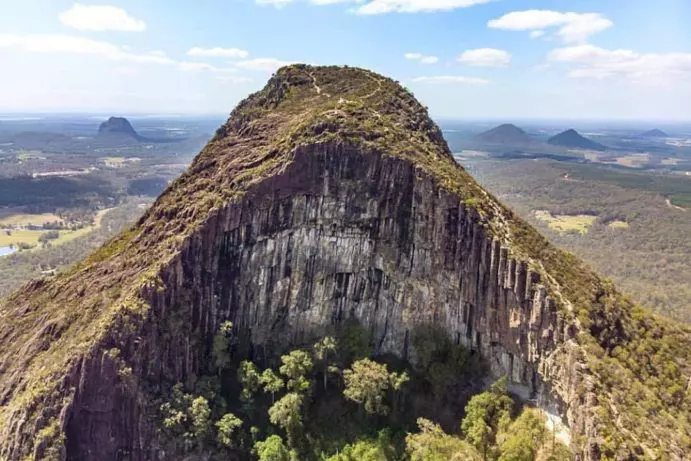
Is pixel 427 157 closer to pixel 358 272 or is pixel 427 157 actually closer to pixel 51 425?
pixel 358 272

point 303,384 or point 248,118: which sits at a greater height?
point 248,118

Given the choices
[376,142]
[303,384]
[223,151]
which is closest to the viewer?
[303,384]

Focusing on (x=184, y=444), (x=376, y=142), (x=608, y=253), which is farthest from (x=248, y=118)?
(x=608, y=253)

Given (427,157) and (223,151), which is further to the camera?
(223,151)

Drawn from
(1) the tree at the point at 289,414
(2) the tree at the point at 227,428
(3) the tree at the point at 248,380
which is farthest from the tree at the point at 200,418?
(1) the tree at the point at 289,414

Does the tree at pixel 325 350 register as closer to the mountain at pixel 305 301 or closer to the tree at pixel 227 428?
the mountain at pixel 305 301

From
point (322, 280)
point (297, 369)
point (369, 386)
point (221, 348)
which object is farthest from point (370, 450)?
point (221, 348)

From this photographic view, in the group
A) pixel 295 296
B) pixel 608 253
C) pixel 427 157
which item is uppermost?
pixel 427 157

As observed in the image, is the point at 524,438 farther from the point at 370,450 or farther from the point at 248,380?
the point at 248,380
